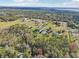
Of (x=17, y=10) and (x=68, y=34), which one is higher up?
(x=17, y=10)

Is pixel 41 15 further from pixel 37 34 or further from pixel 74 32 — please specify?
pixel 74 32

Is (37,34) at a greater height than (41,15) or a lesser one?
lesser

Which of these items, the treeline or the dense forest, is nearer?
the dense forest

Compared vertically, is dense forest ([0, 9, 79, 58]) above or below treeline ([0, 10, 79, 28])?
below

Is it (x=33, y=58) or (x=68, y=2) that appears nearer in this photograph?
(x=33, y=58)

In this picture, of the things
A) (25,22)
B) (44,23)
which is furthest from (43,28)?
(25,22)

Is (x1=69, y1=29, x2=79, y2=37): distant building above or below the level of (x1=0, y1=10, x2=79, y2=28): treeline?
below

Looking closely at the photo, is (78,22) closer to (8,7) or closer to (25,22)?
(25,22)

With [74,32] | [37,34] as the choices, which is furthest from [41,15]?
[74,32]
